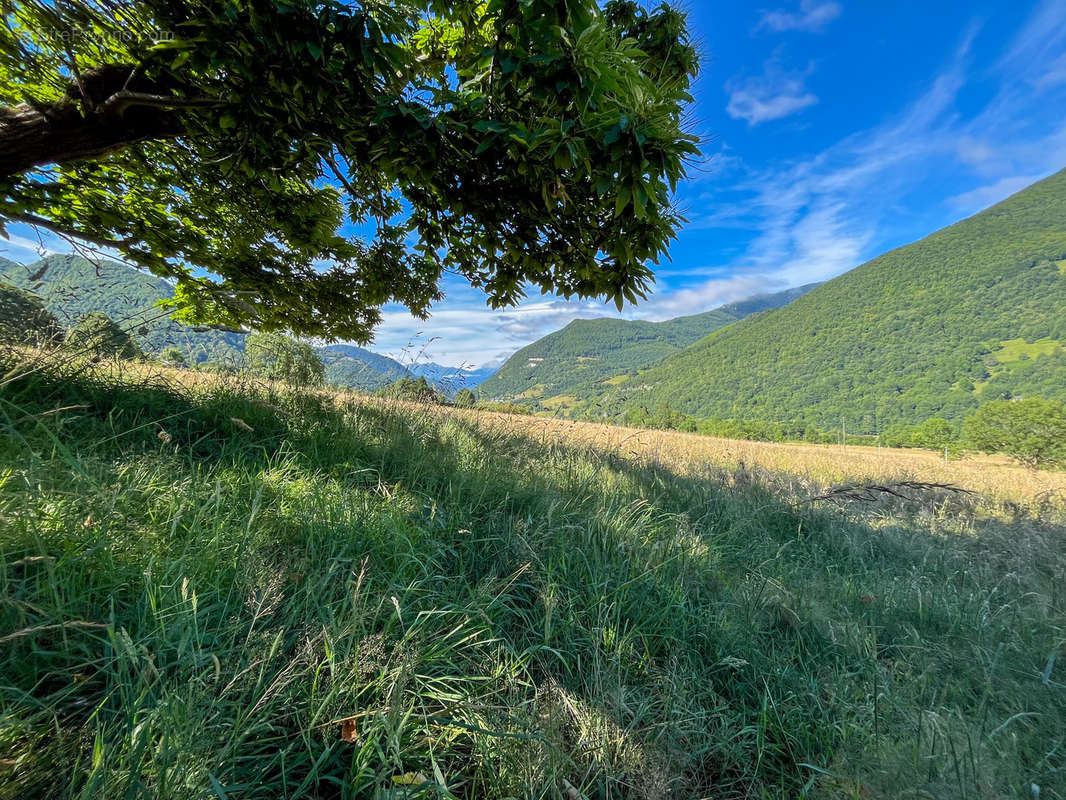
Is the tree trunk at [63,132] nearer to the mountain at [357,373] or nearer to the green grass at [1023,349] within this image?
the mountain at [357,373]

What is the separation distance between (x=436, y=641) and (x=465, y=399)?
206 inches

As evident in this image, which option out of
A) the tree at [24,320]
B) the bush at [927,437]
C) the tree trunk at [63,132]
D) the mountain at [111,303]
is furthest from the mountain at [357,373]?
the bush at [927,437]

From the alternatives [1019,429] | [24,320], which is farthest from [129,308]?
[1019,429]

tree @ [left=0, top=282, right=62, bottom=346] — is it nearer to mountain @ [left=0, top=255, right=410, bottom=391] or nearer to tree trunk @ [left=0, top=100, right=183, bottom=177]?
mountain @ [left=0, top=255, right=410, bottom=391]

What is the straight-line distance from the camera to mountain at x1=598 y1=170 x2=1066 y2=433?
89625 millimetres

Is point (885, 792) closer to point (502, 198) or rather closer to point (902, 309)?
point (502, 198)

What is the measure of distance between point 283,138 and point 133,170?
289cm

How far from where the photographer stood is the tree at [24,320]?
117 inches

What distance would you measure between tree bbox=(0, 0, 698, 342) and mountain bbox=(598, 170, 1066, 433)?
70697mm

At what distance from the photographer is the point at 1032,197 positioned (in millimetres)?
148750

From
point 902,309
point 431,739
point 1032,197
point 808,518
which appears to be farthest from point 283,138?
point 1032,197

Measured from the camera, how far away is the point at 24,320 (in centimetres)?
306

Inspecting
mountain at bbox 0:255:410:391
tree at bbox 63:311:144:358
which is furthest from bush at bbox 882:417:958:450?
tree at bbox 63:311:144:358

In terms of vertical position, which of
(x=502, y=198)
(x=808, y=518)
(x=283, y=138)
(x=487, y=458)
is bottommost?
(x=808, y=518)
